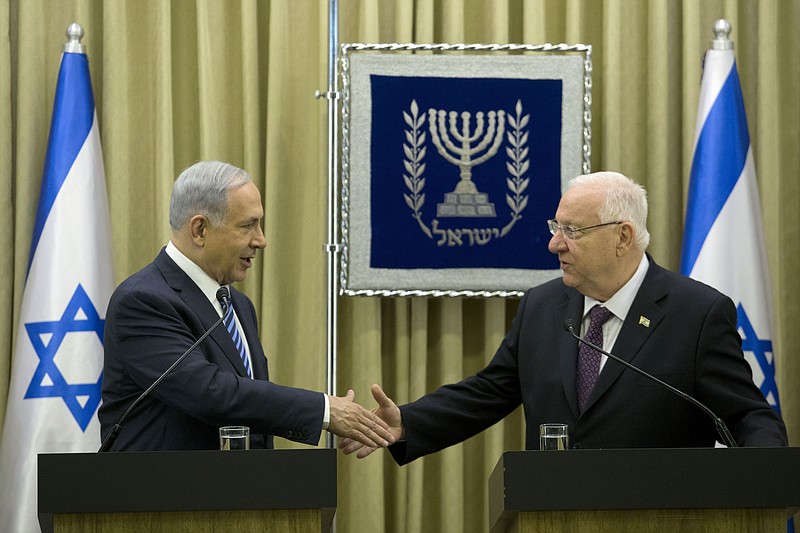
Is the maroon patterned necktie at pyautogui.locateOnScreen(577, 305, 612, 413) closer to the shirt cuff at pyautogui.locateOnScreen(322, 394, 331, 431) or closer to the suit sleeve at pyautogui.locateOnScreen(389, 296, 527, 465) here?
the suit sleeve at pyautogui.locateOnScreen(389, 296, 527, 465)

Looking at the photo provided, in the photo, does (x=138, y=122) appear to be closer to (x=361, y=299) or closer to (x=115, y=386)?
(x=361, y=299)

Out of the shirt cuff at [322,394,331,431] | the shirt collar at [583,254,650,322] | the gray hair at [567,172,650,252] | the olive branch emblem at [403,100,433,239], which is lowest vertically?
the shirt cuff at [322,394,331,431]

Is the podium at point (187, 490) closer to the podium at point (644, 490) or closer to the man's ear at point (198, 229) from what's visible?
the podium at point (644, 490)

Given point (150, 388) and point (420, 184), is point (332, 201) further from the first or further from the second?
point (150, 388)

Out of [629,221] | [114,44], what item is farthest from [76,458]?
[114,44]

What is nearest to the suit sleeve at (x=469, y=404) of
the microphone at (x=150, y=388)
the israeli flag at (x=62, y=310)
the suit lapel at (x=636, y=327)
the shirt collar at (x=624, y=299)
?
the shirt collar at (x=624, y=299)

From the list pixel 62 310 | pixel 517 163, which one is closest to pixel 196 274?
pixel 62 310

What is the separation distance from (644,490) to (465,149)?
2563 mm

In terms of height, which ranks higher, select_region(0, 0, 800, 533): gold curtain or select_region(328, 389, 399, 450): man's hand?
select_region(0, 0, 800, 533): gold curtain

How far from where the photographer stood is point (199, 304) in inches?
145

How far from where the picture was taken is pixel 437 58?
16.8ft

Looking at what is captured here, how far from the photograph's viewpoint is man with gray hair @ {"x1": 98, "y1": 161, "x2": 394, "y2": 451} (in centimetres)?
340

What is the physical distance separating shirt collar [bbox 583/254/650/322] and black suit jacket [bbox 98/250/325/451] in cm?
107

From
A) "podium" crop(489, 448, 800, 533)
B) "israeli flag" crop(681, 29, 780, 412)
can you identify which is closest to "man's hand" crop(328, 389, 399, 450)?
"podium" crop(489, 448, 800, 533)
